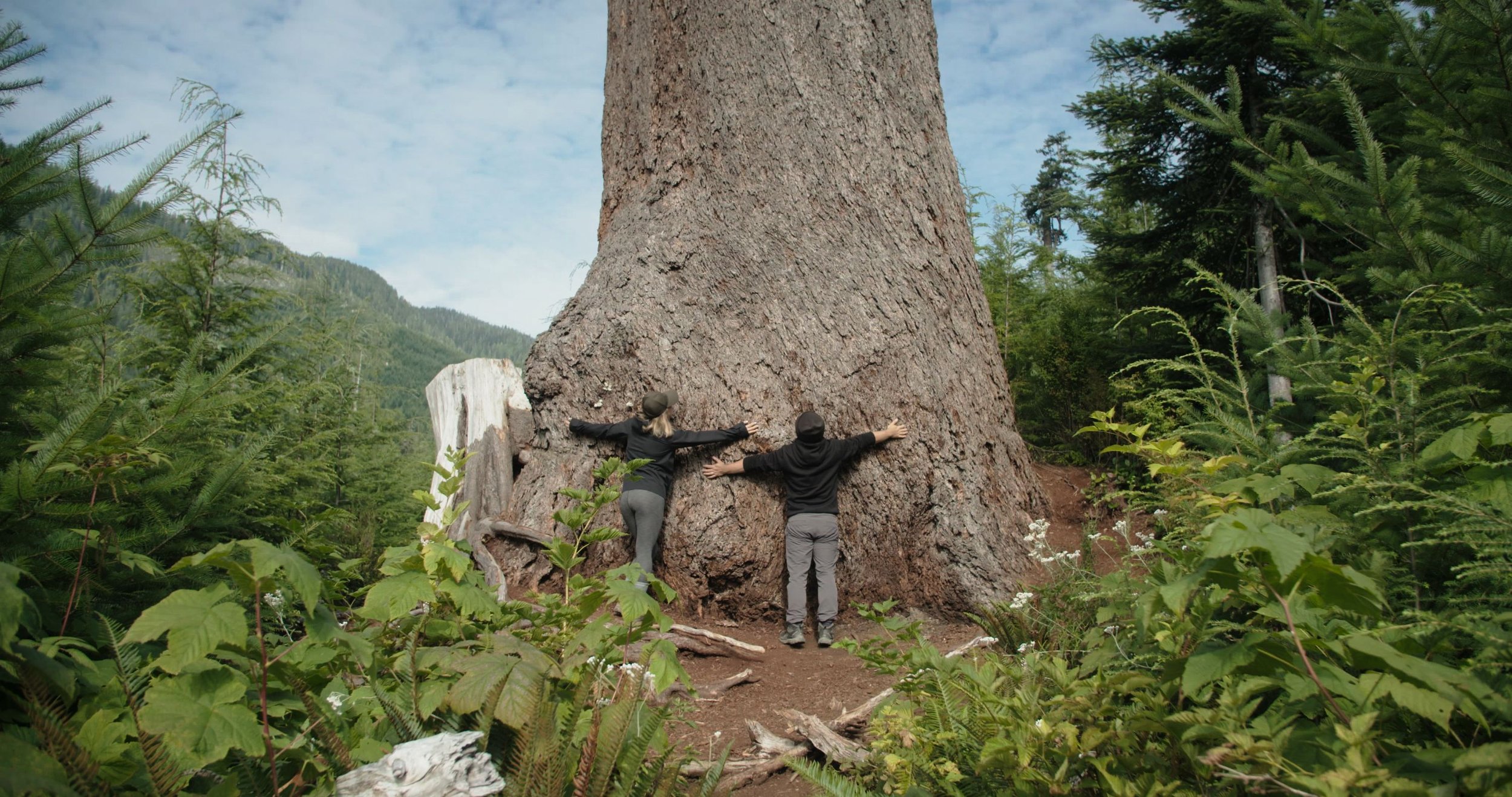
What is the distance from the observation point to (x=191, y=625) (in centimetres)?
157

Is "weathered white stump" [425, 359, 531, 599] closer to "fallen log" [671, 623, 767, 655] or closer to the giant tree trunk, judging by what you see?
the giant tree trunk

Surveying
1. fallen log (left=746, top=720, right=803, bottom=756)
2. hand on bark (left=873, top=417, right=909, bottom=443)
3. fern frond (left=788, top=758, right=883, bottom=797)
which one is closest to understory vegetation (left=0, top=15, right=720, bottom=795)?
fern frond (left=788, top=758, right=883, bottom=797)

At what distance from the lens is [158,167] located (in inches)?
125

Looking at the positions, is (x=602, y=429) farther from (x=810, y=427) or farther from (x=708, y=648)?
(x=708, y=648)

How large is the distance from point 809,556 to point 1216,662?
4.35 meters

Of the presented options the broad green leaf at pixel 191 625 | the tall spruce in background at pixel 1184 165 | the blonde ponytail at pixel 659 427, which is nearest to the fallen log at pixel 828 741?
the broad green leaf at pixel 191 625

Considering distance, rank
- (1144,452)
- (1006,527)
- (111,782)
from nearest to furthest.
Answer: (111,782) → (1144,452) → (1006,527)

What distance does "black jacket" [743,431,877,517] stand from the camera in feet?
19.2

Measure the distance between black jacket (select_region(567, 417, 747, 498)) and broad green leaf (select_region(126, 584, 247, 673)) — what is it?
4226mm

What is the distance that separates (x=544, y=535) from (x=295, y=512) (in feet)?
9.70

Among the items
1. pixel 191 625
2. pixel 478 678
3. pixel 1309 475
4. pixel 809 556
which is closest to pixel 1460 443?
pixel 1309 475

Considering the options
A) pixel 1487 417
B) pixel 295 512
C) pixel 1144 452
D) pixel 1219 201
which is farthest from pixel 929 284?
pixel 295 512

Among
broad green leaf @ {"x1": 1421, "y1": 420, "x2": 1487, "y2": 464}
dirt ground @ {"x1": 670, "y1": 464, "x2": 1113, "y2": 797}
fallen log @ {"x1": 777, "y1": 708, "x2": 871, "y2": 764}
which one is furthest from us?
dirt ground @ {"x1": 670, "y1": 464, "x2": 1113, "y2": 797}

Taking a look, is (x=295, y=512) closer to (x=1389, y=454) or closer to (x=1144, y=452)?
(x=1144, y=452)
